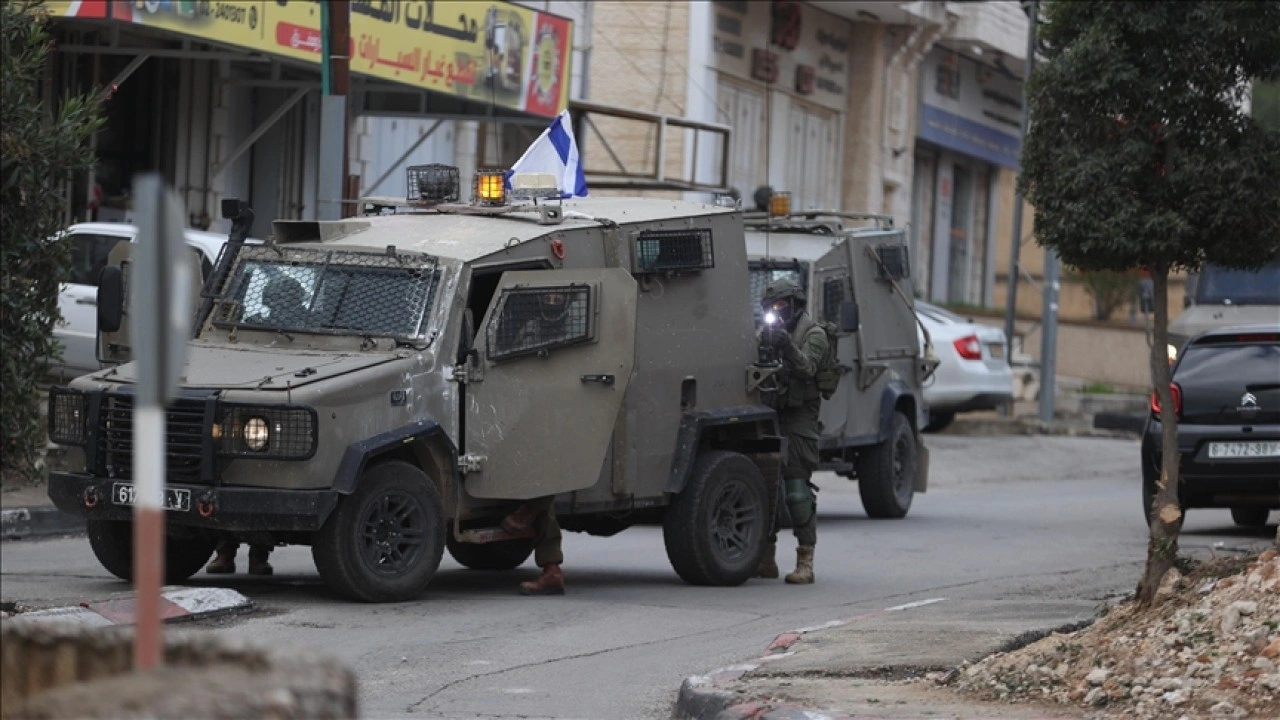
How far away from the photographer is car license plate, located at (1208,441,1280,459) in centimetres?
1463

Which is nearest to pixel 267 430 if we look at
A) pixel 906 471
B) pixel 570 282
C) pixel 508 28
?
pixel 570 282

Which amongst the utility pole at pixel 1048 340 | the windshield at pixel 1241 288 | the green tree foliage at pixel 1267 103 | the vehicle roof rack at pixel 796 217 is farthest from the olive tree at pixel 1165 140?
the utility pole at pixel 1048 340

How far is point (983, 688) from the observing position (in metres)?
8.05

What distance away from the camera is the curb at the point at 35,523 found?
14789mm

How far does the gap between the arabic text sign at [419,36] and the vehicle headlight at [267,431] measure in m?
6.88

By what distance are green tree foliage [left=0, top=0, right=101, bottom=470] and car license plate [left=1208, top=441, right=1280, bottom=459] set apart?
8.00m

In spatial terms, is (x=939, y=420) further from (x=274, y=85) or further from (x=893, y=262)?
(x=893, y=262)

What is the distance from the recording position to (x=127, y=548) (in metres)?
11.2

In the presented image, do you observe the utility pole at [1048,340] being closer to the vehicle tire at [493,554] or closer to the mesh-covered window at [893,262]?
the mesh-covered window at [893,262]

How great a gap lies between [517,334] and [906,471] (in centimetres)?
727

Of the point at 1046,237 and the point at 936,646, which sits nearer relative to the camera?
the point at 936,646

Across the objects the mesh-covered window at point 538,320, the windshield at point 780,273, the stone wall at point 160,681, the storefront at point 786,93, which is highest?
the storefront at point 786,93

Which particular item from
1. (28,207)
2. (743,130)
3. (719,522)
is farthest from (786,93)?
(719,522)

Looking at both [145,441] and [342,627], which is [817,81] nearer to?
[342,627]
